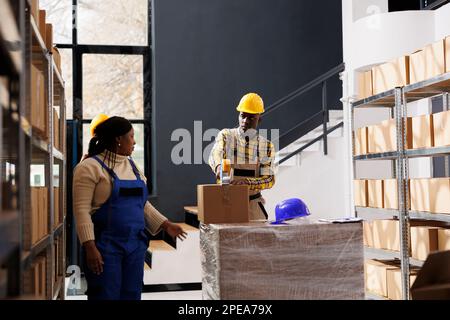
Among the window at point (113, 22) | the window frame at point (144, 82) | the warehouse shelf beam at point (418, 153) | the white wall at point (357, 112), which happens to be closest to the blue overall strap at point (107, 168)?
the warehouse shelf beam at point (418, 153)

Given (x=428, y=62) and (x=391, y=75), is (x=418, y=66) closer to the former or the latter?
(x=428, y=62)

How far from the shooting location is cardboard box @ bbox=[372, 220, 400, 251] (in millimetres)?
4988

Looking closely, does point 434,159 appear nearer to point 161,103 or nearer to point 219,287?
point 161,103

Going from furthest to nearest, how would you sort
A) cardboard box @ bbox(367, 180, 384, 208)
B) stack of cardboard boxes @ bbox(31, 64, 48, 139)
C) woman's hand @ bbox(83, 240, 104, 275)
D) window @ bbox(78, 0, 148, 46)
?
window @ bbox(78, 0, 148, 46) → cardboard box @ bbox(367, 180, 384, 208) → woman's hand @ bbox(83, 240, 104, 275) → stack of cardboard boxes @ bbox(31, 64, 48, 139)

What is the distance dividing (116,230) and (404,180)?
8.77 ft

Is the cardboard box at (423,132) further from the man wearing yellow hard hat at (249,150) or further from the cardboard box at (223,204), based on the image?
the cardboard box at (223,204)

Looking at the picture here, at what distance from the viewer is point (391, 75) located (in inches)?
202

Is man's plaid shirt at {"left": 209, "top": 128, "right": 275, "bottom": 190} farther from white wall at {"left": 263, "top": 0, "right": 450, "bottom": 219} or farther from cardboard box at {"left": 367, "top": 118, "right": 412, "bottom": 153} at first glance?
white wall at {"left": 263, "top": 0, "right": 450, "bottom": 219}

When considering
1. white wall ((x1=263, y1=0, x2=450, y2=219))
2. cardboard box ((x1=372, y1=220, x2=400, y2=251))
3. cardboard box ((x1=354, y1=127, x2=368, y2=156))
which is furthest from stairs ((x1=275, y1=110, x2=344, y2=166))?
cardboard box ((x1=372, y1=220, x2=400, y2=251))

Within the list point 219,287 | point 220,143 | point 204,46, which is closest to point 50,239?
point 219,287

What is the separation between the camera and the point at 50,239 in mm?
3439

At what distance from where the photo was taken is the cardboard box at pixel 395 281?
4.86m

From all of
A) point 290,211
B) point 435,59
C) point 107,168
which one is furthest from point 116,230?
point 435,59

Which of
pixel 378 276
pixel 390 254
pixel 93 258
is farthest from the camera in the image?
pixel 378 276
